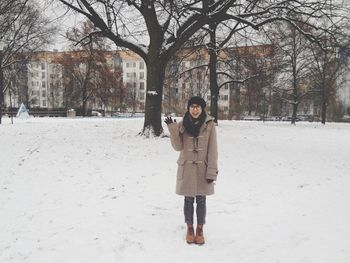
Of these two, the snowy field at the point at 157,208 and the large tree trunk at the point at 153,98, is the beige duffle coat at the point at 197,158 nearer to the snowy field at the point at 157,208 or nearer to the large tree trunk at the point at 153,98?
the snowy field at the point at 157,208

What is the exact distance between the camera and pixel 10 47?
36.7m

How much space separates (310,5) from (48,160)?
11489 millimetres

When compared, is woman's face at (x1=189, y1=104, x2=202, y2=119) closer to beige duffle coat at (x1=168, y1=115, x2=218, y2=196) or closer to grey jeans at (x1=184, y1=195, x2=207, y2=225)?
beige duffle coat at (x1=168, y1=115, x2=218, y2=196)

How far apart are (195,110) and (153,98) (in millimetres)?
11012

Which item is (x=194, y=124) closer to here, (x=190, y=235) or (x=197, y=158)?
(x=197, y=158)

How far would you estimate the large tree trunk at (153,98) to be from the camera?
1611 centimetres

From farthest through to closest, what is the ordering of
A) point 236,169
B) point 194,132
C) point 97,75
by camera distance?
point 97,75
point 236,169
point 194,132

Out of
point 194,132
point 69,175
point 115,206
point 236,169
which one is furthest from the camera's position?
point 236,169

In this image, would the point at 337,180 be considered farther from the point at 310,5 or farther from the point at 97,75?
the point at 97,75

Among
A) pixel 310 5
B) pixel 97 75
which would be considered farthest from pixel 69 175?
pixel 97 75

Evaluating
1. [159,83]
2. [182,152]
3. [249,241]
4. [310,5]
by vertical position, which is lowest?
[249,241]

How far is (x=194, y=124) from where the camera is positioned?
5387 millimetres

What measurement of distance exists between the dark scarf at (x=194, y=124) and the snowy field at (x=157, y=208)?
1.50 metres

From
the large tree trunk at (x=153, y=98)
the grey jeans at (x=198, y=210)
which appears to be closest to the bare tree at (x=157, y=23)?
the large tree trunk at (x=153, y=98)
